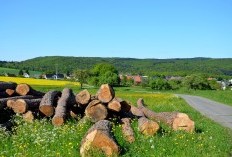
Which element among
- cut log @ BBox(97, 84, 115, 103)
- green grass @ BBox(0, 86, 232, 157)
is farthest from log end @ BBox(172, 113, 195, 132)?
cut log @ BBox(97, 84, 115, 103)

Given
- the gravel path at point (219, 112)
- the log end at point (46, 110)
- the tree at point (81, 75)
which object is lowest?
the tree at point (81, 75)

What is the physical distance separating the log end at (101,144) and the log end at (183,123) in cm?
532

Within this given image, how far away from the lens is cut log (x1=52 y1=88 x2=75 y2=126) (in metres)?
15.0

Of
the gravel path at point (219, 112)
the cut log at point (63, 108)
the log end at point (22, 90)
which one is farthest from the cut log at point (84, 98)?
the gravel path at point (219, 112)

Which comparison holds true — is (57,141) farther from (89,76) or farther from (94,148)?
(89,76)

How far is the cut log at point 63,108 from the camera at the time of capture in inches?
592

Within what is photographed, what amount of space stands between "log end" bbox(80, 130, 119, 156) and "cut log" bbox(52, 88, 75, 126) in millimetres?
4031

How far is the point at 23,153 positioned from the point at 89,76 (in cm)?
9839

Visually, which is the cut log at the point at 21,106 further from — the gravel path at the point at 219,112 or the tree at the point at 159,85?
the tree at the point at 159,85

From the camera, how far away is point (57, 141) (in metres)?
12.1

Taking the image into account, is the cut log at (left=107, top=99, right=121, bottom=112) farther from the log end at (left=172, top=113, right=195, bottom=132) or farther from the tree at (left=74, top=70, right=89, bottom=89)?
the tree at (left=74, top=70, right=89, bottom=89)

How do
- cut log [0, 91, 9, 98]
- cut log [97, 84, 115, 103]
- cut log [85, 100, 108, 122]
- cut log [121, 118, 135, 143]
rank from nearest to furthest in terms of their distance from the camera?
cut log [121, 118, 135, 143], cut log [85, 100, 108, 122], cut log [97, 84, 115, 103], cut log [0, 91, 9, 98]

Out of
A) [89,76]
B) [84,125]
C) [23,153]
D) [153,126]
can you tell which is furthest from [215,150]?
[89,76]

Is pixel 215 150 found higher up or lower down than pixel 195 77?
higher up
